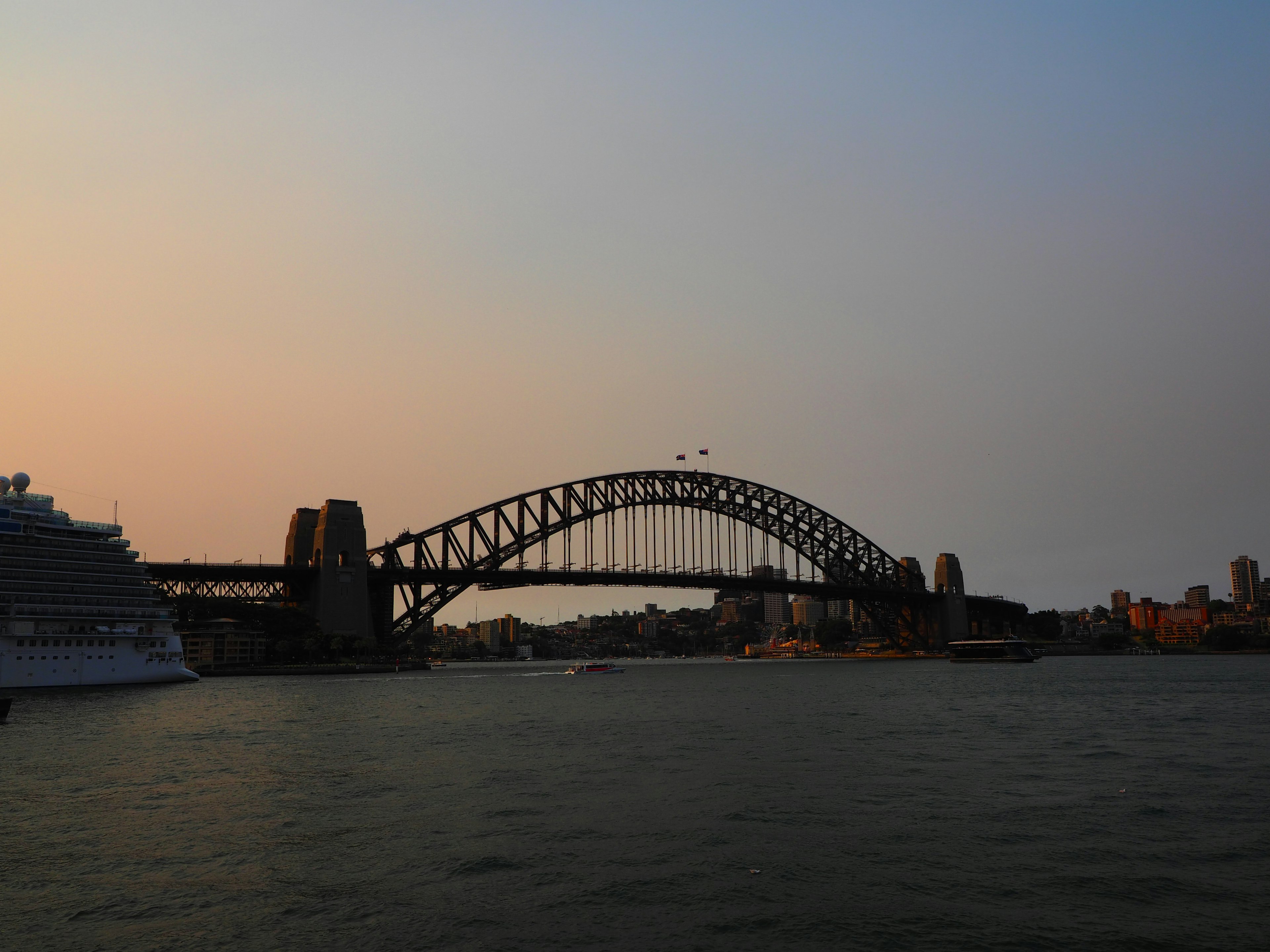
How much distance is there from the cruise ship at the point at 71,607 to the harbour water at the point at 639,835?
31.4 metres

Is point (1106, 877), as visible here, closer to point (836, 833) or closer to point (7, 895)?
point (836, 833)

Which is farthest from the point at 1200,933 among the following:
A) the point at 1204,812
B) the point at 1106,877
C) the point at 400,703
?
the point at 400,703

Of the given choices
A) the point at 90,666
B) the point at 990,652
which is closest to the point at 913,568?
the point at 990,652

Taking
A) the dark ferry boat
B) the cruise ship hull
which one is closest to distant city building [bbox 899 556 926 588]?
the dark ferry boat

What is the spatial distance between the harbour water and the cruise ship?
103ft

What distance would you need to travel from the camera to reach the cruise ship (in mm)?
69875

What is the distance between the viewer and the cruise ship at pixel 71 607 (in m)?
69.9

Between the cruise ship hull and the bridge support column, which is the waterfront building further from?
the cruise ship hull

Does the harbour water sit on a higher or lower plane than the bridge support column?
lower

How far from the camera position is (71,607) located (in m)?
73.1

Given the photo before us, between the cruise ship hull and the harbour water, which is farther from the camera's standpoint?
the cruise ship hull

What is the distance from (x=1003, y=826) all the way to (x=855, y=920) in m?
7.58

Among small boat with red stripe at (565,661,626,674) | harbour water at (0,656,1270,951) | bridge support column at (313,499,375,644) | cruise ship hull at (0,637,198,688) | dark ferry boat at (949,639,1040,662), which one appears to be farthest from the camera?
dark ferry boat at (949,639,1040,662)

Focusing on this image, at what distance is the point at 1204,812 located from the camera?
22.5 m
